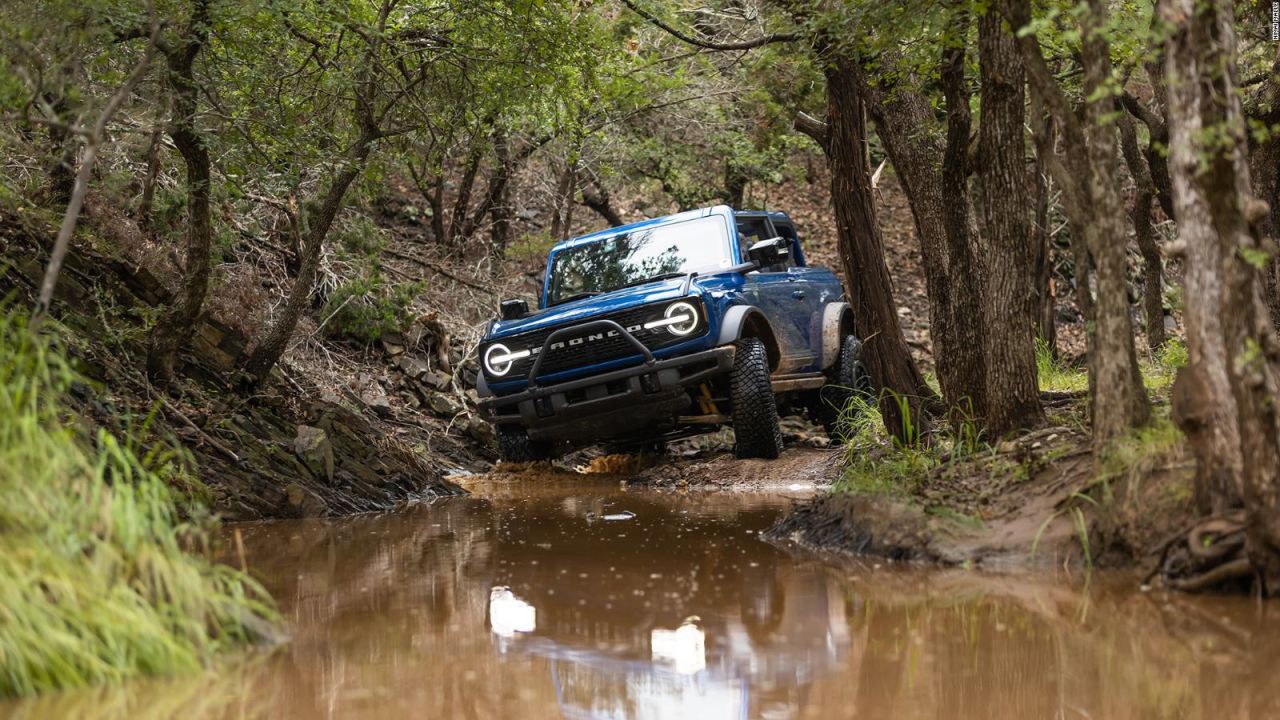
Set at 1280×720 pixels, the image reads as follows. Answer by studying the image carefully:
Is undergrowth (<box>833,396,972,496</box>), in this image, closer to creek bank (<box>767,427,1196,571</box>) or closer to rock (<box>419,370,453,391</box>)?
creek bank (<box>767,427,1196,571</box>)

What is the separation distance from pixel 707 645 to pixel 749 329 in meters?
6.15

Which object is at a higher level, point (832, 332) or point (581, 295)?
point (581, 295)

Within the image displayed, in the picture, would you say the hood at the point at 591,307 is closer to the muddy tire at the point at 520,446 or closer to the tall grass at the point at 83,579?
the muddy tire at the point at 520,446

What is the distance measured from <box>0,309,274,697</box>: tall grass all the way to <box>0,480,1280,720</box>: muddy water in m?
0.12

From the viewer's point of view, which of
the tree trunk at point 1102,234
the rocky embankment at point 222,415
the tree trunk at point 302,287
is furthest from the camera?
the tree trunk at point 302,287

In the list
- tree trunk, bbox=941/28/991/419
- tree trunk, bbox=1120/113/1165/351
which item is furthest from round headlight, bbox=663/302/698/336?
tree trunk, bbox=1120/113/1165/351

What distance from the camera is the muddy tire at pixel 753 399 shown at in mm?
9992

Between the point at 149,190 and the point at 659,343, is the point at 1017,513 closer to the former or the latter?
the point at 659,343

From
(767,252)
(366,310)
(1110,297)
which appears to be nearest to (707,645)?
(1110,297)

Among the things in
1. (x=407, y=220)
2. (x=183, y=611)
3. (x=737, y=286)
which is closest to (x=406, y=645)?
(x=183, y=611)

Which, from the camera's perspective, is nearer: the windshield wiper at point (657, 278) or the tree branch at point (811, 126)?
the tree branch at point (811, 126)

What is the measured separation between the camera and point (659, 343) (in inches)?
393

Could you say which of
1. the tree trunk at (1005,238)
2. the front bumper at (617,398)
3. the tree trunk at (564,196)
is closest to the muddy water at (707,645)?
the tree trunk at (1005,238)

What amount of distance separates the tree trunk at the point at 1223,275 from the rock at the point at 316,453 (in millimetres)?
6531
